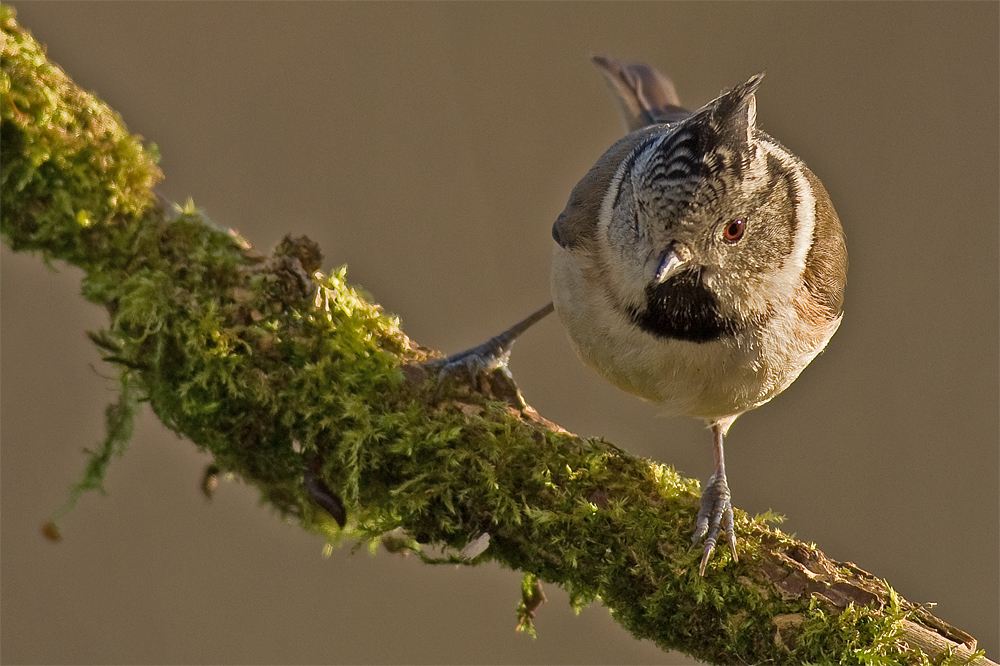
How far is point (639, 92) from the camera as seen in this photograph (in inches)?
161

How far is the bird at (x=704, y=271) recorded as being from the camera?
2375mm

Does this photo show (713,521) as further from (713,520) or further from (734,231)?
(734,231)

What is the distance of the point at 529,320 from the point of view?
3.50m

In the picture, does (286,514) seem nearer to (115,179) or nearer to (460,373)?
(460,373)

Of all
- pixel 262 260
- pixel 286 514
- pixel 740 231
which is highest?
pixel 740 231

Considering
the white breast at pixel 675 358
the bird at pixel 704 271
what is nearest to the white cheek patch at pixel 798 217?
the bird at pixel 704 271

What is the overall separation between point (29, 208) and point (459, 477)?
61.3 inches

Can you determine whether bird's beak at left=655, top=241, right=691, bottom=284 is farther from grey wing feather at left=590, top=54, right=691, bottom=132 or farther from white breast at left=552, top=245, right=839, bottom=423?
grey wing feather at left=590, top=54, right=691, bottom=132

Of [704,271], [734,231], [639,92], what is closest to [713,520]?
[704,271]

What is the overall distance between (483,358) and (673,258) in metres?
0.90

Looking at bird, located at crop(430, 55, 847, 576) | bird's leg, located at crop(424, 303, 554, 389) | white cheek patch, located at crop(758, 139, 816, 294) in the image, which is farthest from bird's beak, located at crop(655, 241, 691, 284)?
bird's leg, located at crop(424, 303, 554, 389)

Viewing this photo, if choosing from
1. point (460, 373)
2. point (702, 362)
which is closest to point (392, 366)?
point (460, 373)

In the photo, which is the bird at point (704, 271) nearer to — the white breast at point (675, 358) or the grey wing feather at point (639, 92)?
the white breast at point (675, 358)

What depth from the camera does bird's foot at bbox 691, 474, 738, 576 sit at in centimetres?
225
